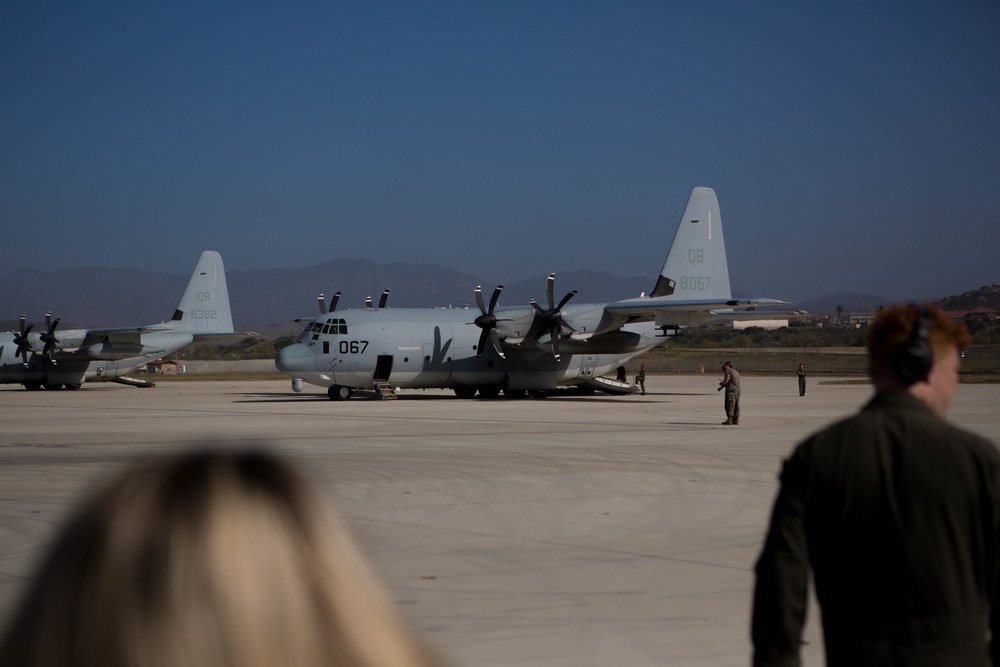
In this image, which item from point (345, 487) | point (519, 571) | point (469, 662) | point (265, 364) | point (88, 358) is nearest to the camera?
point (469, 662)

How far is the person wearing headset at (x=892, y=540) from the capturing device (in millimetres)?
3205

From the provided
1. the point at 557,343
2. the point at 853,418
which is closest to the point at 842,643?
the point at 853,418

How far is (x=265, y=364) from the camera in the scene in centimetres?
9181

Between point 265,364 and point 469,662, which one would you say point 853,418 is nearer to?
point 469,662

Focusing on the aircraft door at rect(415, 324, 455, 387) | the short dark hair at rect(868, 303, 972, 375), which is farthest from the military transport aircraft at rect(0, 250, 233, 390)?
the short dark hair at rect(868, 303, 972, 375)

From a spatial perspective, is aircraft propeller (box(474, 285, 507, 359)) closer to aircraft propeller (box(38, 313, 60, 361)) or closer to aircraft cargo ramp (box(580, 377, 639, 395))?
aircraft cargo ramp (box(580, 377, 639, 395))

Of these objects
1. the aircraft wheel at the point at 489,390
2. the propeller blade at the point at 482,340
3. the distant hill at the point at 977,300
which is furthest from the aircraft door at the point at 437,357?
the distant hill at the point at 977,300

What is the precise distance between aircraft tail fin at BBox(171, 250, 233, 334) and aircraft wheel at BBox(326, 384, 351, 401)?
62.8 feet

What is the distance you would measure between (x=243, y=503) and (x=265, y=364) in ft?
304

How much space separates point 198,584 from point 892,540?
8.51ft

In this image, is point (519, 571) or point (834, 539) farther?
point (519, 571)

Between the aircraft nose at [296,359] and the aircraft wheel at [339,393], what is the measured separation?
2282 mm

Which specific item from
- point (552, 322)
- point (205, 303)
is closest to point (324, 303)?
point (552, 322)

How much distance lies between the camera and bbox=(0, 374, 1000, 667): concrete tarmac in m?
6.79
